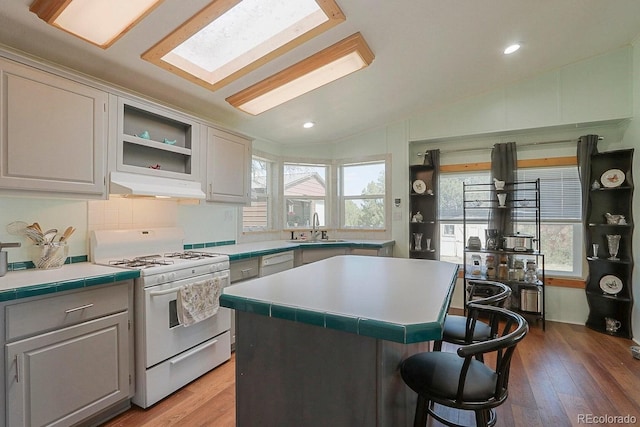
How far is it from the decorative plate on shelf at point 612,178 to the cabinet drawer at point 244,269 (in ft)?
12.6

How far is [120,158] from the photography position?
216 centimetres

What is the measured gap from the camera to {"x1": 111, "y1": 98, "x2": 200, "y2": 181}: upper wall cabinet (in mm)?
2256

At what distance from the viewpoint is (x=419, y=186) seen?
4.15 metres

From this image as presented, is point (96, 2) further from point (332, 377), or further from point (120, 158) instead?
point (332, 377)

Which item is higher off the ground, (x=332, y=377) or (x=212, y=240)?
(x=212, y=240)

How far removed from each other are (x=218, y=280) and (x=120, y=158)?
3.76 ft

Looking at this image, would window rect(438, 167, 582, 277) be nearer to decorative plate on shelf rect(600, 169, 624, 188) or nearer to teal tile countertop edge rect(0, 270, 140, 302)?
decorative plate on shelf rect(600, 169, 624, 188)

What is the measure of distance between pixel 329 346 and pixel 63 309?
1.51 m

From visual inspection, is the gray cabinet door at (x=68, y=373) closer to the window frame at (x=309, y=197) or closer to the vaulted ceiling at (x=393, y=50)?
the vaulted ceiling at (x=393, y=50)

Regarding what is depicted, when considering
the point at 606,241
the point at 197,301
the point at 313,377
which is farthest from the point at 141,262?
the point at 606,241

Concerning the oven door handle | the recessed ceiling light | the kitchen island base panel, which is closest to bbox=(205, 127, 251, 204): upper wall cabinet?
the oven door handle

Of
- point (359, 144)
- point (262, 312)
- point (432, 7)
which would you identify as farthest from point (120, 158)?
point (359, 144)

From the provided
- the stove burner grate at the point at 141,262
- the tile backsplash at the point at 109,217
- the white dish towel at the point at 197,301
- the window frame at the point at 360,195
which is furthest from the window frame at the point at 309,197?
the stove burner grate at the point at 141,262

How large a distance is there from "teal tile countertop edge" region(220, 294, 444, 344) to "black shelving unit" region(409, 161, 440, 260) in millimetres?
3284
